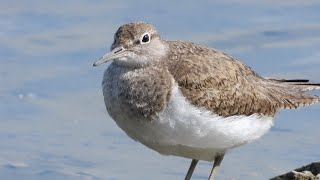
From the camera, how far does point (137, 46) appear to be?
13227 millimetres

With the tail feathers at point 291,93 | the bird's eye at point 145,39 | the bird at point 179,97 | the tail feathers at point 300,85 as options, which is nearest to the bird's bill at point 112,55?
the bird at point 179,97

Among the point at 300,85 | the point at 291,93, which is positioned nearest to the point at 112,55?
the point at 291,93

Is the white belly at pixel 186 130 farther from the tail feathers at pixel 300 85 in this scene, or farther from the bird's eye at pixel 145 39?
the tail feathers at pixel 300 85

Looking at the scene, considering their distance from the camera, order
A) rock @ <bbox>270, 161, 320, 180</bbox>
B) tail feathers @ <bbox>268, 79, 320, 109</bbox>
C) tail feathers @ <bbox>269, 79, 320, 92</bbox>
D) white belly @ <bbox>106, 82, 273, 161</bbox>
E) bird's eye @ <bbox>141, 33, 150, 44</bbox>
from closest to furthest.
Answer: rock @ <bbox>270, 161, 320, 180</bbox>
white belly @ <bbox>106, 82, 273, 161</bbox>
bird's eye @ <bbox>141, 33, 150, 44</bbox>
tail feathers @ <bbox>268, 79, 320, 109</bbox>
tail feathers @ <bbox>269, 79, 320, 92</bbox>

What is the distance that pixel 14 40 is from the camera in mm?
19453

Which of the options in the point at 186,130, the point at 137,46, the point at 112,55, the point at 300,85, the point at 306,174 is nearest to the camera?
the point at 306,174

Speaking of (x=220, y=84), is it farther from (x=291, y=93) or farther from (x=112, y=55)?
(x=291, y=93)

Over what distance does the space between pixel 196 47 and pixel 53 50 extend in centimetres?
609

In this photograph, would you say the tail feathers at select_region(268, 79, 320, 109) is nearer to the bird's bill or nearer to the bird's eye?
the bird's eye

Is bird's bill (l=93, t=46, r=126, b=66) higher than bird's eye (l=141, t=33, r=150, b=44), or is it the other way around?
bird's eye (l=141, t=33, r=150, b=44)

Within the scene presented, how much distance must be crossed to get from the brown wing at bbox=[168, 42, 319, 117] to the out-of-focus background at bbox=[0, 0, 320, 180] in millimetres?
2838

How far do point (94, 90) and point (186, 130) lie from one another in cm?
596

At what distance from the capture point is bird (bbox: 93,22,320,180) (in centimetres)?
1271

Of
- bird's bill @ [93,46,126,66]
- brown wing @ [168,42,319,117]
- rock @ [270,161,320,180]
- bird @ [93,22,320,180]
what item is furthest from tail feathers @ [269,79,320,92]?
bird's bill @ [93,46,126,66]
